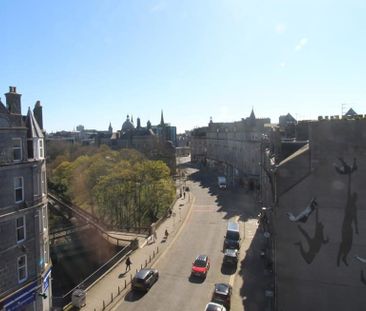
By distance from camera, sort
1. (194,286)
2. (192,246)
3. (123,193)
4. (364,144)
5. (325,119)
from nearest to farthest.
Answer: (364,144) → (325,119) → (194,286) → (192,246) → (123,193)

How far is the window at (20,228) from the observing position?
20.8 m

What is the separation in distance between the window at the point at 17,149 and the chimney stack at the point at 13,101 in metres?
1.66

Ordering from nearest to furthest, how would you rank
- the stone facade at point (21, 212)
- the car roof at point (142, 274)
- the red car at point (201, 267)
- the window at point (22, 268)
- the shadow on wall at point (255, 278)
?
the stone facade at point (21, 212) < the window at point (22, 268) < the shadow on wall at point (255, 278) < the car roof at point (142, 274) < the red car at point (201, 267)

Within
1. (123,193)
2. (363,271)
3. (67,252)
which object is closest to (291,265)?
(363,271)

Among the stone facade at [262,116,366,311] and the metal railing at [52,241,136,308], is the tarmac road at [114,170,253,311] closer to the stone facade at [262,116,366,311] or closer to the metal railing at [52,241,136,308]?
the metal railing at [52,241,136,308]

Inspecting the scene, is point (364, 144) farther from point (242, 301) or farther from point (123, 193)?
point (123, 193)

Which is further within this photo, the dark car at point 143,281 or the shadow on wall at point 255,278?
the dark car at point 143,281

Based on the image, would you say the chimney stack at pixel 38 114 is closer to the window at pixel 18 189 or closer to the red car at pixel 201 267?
the window at pixel 18 189

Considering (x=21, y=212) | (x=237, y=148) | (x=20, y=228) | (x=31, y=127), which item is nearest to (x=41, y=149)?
(x=31, y=127)

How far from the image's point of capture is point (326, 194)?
65.0 ft

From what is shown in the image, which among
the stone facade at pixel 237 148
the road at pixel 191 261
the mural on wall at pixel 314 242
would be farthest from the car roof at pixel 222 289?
the stone facade at pixel 237 148

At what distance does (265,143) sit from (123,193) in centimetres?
2000

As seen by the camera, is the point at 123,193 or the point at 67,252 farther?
the point at 123,193

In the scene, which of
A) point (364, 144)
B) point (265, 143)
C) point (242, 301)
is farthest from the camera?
point (265, 143)
